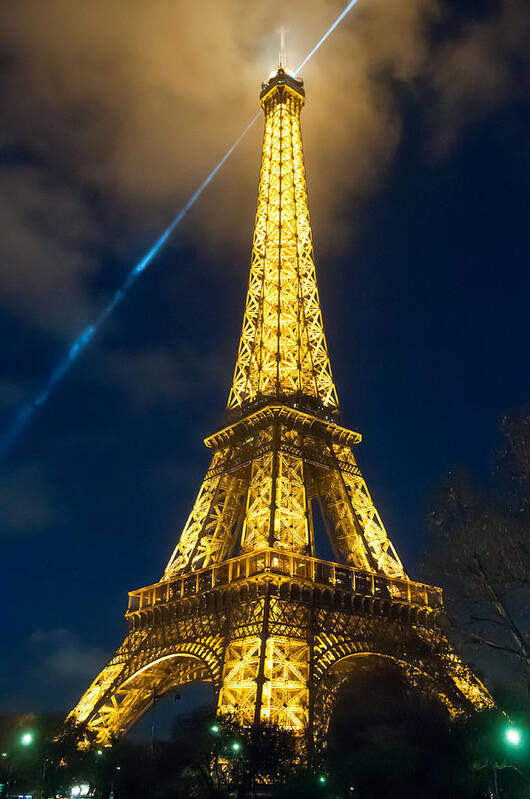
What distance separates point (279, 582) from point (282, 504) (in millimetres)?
5085

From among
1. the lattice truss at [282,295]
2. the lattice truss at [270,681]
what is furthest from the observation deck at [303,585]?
the lattice truss at [282,295]

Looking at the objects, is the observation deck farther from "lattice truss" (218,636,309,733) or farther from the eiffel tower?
"lattice truss" (218,636,309,733)

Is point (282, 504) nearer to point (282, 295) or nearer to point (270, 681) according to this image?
point (270, 681)

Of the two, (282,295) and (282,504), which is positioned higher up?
(282,295)

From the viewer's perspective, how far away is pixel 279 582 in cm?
2992

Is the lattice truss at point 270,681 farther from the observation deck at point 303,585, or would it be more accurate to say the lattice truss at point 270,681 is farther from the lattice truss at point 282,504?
the lattice truss at point 282,504

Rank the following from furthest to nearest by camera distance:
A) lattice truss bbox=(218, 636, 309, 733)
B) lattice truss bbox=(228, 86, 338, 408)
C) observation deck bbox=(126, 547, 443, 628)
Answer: lattice truss bbox=(228, 86, 338, 408) → observation deck bbox=(126, 547, 443, 628) → lattice truss bbox=(218, 636, 309, 733)

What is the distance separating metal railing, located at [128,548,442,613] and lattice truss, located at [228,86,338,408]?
12.0 meters

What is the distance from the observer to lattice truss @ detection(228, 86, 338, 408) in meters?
43.0

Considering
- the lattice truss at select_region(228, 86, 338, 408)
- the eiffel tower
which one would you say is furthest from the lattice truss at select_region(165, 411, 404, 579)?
the lattice truss at select_region(228, 86, 338, 408)

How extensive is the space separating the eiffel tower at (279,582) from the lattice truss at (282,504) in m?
0.08

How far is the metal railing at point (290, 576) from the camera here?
30666mm

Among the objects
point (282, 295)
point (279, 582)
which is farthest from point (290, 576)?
point (282, 295)

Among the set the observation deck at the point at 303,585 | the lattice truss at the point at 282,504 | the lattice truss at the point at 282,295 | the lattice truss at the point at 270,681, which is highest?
the lattice truss at the point at 282,295
